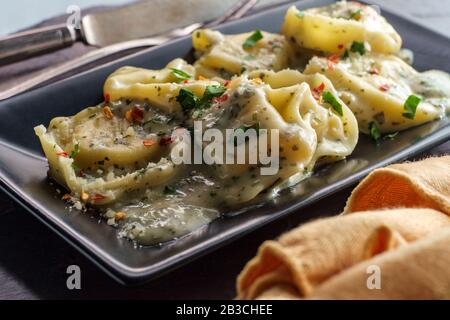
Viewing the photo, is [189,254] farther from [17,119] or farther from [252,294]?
[17,119]

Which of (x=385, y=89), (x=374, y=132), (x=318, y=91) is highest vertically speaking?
(x=318, y=91)

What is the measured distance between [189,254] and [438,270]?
0.85 meters

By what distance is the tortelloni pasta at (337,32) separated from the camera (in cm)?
393

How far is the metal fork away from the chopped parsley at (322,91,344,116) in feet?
4.14

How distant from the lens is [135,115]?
3.33 meters

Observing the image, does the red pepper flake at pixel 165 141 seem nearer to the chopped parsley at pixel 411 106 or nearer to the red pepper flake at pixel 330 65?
the red pepper flake at pixel 330 65

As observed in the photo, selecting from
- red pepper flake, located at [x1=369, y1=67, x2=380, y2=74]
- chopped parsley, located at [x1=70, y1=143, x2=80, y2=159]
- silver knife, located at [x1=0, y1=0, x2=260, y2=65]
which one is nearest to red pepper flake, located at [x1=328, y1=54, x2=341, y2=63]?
red pepper flake, located at [x1=369, y1=67, x2=380, y2=74]

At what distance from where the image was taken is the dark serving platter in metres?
2.59

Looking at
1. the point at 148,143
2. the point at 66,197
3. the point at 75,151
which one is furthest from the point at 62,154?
the point at 148,143

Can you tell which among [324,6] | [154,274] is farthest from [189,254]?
[324,6]

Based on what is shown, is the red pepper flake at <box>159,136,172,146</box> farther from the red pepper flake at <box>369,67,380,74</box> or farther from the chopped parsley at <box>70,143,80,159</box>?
the red pepper flake at <box>369,67,380,74</box>

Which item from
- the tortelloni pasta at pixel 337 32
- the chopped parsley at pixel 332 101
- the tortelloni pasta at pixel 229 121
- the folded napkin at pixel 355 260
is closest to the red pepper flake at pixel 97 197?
the tortelloni pasta at pixel 229 121

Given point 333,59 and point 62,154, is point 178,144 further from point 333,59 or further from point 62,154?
point 333,59

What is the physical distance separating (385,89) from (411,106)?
17 centimetres
